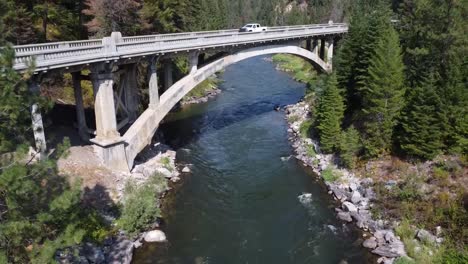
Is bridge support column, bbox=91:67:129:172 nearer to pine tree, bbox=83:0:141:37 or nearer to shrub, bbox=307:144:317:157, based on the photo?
pine tree, bbox=83:0:141:37

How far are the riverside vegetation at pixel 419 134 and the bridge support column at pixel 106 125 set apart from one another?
506 inches

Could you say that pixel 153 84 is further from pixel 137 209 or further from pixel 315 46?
pixel 315 46

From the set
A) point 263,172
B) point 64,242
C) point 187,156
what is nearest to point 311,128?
point 263,172

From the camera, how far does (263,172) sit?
26625mm

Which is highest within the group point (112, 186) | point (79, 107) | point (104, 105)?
point (104, 105)

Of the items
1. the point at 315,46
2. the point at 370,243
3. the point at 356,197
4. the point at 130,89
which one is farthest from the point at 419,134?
the point at 315,46

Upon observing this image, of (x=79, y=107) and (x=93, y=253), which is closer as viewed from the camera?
(x=93, y=253)

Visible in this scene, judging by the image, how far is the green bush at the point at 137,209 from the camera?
1819 cm

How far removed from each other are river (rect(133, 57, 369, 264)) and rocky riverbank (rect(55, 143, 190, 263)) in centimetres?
70

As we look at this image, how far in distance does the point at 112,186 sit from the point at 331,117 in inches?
583

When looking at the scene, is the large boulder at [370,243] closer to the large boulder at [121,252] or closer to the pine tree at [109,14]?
the large boulder at [121,252]

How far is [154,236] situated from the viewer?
18281 millimetres

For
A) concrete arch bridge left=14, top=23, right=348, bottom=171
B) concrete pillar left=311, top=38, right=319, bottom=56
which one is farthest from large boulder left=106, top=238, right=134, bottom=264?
concrete pillar left=311, top=38, right=319, bottom=56

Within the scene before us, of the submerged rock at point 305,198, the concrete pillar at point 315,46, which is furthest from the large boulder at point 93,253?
the concrete pillar at point 315,46
